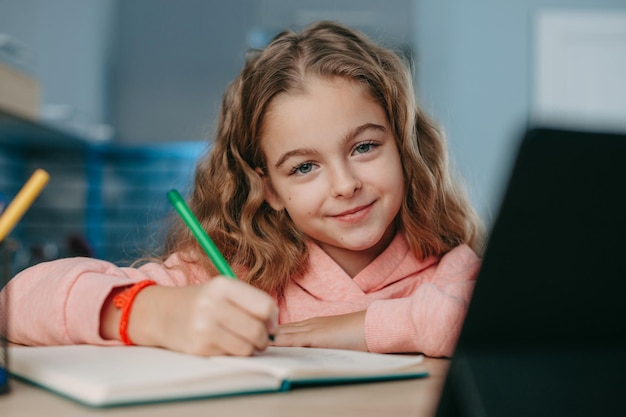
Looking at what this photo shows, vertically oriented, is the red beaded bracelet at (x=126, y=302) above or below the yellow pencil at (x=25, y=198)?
below

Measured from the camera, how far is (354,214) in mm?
1074

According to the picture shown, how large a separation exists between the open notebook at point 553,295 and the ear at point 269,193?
83 cm

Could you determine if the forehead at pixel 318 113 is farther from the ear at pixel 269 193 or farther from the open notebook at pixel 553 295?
the open notebook at pixel 553 295

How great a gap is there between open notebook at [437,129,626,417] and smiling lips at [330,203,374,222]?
68 cm

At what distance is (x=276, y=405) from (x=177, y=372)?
0.26ft

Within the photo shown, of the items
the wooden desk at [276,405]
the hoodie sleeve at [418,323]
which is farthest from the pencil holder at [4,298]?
the hoodie sleeve at [418,323]

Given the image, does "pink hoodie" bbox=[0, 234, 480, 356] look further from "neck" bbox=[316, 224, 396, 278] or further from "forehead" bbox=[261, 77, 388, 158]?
"forehead" bbox=[261, 77, 388, 158]

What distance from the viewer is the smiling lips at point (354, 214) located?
1.07 m

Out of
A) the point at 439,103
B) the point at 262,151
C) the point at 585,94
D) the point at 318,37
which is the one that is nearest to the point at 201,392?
the point at 262,151

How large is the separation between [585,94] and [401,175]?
3.01 meters

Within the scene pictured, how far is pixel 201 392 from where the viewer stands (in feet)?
1.57

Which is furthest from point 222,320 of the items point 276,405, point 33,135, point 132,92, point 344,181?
point 132,92

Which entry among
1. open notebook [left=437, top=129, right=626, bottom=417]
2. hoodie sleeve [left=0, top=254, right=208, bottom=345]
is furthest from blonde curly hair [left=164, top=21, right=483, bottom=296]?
open notebook [left=437, top=129, right=626, bottom=417]

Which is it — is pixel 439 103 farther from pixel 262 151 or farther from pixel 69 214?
pixel 262 151
